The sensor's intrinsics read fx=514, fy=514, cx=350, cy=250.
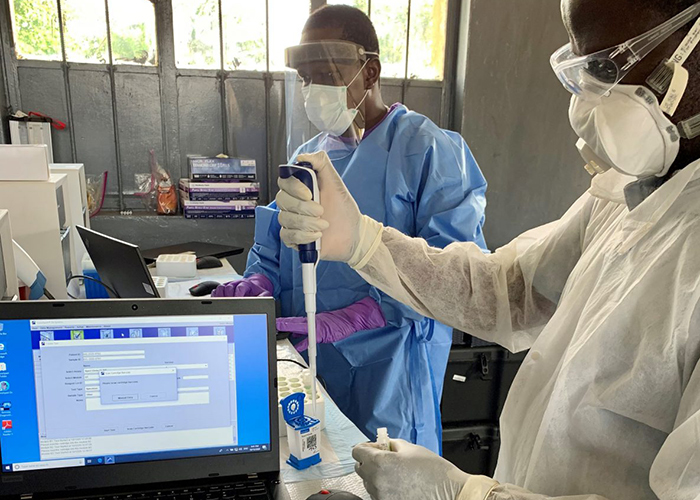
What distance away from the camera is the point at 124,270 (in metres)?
1.35

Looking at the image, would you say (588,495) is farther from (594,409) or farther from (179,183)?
(179,183)

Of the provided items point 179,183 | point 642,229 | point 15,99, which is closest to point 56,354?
point 642,229

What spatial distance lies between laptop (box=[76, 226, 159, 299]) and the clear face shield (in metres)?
0.62

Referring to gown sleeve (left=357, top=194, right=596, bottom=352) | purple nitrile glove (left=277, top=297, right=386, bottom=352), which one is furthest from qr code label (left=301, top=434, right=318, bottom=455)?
purple nitrile glove (left=277, top=297, right=386, bottom=352)

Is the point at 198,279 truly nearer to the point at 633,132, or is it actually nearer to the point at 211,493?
the point at 211,493

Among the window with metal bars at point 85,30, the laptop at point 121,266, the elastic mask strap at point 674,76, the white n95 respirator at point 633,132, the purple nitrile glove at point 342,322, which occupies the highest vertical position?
the window with metal bars at point 85,30

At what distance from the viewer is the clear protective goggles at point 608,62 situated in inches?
25.8

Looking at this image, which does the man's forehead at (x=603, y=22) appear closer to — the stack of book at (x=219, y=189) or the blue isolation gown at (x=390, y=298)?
the blue isolation gown at (x=390, y=298)

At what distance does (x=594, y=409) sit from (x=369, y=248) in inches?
19.2

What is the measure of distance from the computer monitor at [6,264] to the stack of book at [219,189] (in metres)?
1.35

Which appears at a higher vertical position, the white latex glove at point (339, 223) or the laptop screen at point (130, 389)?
the white latex glove at point (339, 223)

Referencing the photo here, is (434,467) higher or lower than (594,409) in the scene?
lower

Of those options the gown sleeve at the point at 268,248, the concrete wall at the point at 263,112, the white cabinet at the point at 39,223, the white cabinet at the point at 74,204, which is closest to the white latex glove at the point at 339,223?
the gown sleeve at the point at 268,248

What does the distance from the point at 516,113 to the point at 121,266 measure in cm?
217
